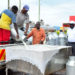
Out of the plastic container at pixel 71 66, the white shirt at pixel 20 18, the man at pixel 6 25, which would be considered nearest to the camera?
the plastic container at pixel 71 66

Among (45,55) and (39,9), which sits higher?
(39,9)

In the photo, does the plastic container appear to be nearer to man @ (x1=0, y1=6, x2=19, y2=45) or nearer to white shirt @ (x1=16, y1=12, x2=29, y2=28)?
man @ (x1=0, y1=6, x2=19, y2=45)

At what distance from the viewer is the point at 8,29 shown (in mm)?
4535

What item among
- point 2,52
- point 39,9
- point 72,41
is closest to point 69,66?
point 2,52

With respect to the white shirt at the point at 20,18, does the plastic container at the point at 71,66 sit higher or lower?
lower

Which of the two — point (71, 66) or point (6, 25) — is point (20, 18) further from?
point (71, 66)

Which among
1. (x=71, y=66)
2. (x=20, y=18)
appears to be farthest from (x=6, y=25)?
(x=71, y=66)

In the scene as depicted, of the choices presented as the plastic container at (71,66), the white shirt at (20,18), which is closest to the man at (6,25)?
the white shirt at (20,18)

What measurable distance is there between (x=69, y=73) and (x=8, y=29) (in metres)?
1.82

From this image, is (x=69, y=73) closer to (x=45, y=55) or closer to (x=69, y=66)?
(x=69, y=66)

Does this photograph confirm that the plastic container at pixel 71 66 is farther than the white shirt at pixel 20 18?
No

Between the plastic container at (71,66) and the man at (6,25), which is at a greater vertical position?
the man at (6,25)

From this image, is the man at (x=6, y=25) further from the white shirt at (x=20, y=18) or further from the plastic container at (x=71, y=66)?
the plastic container at (x=71, y=66)

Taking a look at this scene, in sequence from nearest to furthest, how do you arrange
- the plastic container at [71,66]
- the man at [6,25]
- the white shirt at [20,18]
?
the plastic container at [71,66] < the man at [6,25] < the white shirt at [20,18]
